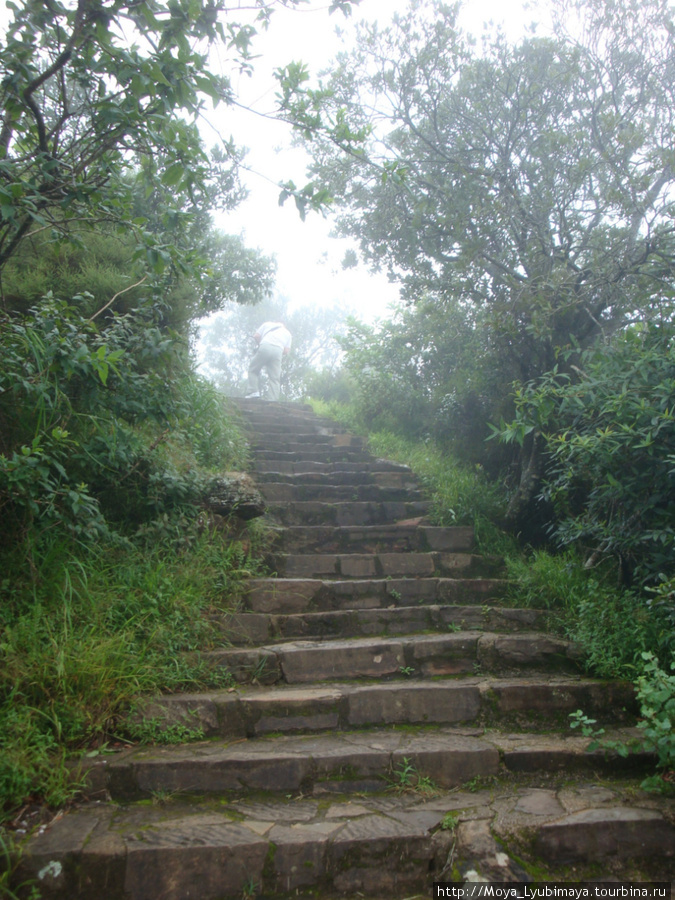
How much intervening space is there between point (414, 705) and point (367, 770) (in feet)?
1.67

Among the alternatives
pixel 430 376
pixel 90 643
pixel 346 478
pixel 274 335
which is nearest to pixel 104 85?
pixel 90 643

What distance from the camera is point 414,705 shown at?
3.18 metres

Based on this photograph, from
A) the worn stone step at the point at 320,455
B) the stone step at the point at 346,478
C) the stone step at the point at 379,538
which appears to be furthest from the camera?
the worn stone step at the point at 320,455

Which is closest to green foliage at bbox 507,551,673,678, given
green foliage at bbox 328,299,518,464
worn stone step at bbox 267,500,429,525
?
worn stone step at bbox 267,500,429,525

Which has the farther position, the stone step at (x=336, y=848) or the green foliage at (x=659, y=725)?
the green foliage at (x=659, y=725)

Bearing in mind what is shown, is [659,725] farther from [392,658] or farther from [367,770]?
[392,658]

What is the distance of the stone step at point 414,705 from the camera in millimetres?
3025

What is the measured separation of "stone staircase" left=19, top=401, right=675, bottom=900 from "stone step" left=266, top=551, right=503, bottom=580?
59mm

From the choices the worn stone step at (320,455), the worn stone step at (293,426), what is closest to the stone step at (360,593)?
the worn stone step at (320,455)

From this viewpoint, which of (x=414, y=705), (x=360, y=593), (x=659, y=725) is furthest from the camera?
(x=360, y=593)

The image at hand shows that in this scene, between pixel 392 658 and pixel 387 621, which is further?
pixel 387 621

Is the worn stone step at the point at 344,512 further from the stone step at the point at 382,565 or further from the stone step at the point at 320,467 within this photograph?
the stone step at the point at 320,467

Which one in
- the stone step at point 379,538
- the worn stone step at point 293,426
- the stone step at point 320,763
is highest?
the worn stone step at point 293,426

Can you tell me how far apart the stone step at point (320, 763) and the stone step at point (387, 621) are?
900mm
